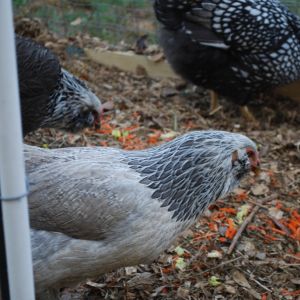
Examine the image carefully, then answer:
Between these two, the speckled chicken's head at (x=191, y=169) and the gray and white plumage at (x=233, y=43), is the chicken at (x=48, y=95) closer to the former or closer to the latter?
the speckled chicken's head at (x=191, y=169)

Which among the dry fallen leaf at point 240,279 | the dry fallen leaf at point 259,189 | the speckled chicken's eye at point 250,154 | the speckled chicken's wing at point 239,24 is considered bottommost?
the dry fallen leaf at point 240,279

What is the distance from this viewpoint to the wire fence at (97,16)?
6043 millimetres

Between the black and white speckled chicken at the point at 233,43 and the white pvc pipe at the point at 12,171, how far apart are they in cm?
342

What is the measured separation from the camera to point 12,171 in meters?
1.59

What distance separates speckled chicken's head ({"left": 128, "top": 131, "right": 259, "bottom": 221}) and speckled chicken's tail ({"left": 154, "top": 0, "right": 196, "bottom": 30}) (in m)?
2.42

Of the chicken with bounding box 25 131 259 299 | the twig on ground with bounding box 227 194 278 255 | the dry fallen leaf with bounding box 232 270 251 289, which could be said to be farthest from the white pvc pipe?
the twig on ground with bounding box 227 194 278 255

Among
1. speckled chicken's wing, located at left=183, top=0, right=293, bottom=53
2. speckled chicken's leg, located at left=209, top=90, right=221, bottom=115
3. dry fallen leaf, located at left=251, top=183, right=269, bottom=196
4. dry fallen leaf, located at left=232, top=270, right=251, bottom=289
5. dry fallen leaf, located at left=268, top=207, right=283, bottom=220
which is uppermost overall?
speckled chicken's wing, located at left=183, top=0, right=293, bottom=53

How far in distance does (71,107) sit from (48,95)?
0.96 feet

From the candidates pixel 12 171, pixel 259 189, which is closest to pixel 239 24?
pixel 259 189

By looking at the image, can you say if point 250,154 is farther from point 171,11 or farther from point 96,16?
point 96,16

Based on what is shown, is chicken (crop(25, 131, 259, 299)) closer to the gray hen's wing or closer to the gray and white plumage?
the gray hen's wing

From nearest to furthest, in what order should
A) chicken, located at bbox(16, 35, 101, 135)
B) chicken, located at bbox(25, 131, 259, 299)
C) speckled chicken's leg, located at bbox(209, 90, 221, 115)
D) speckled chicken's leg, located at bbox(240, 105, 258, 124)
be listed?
chicken, located at bbox(25, 131, 259, 299), chicken, located at bbox(16, 35, 101, 135), speckled chicken's leg, located at bbox(240, 105, 258, 124), speckled chicken's leg, located at bbox(209, 90, 221, 115)

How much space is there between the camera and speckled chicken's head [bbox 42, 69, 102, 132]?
3.82 m

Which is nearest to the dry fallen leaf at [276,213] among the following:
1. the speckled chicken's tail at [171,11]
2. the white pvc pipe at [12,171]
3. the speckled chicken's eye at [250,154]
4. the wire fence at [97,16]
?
the speckled chicken's eye at [250,154]
